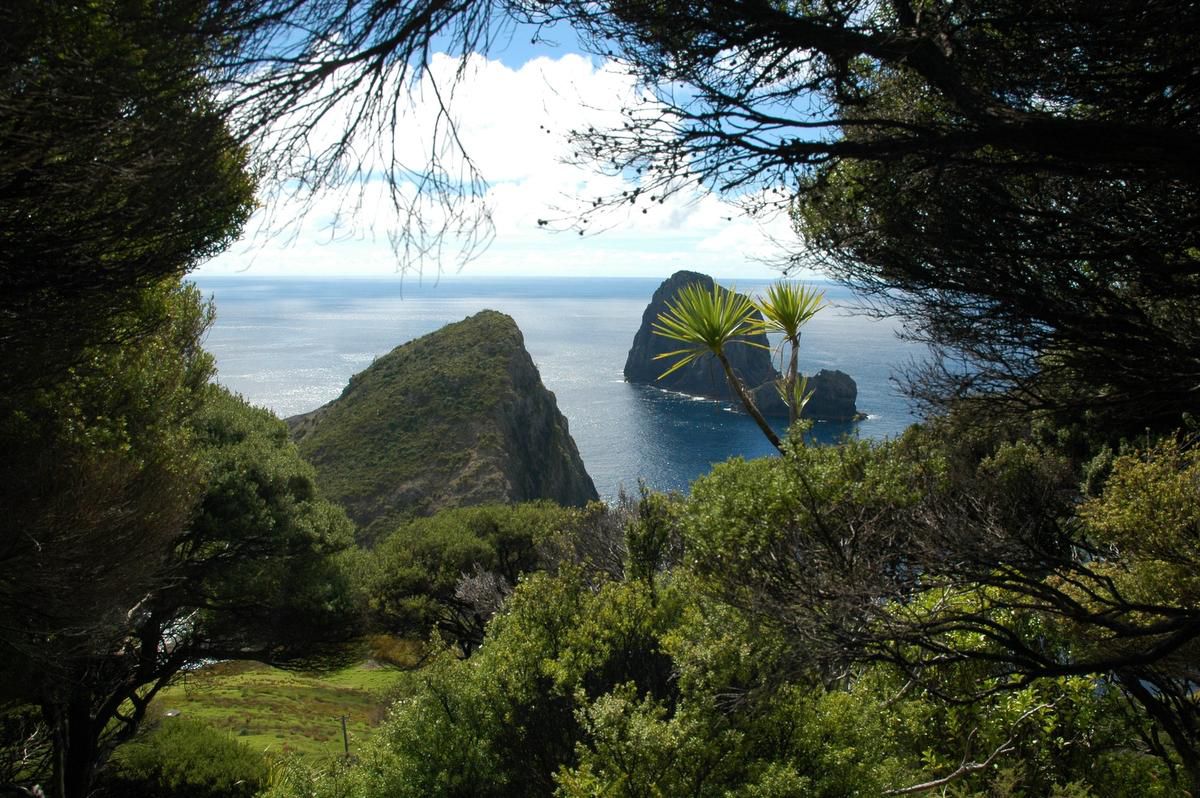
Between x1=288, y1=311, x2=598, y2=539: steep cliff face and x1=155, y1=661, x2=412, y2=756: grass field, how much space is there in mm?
16368

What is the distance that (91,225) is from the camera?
16.3 ft

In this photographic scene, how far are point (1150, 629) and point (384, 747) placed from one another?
26.0 ft

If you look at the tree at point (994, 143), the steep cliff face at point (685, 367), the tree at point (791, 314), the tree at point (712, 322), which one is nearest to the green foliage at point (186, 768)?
the tree at point (712, 322)

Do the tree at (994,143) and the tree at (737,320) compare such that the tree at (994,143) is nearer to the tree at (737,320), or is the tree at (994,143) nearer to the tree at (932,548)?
the tree at (932,548)

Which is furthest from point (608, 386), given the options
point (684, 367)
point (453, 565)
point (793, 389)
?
point (793, 389)

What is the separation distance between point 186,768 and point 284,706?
1108 cm

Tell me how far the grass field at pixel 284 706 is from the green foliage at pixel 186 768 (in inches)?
70.6

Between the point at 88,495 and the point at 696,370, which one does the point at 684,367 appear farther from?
the point at 88,495

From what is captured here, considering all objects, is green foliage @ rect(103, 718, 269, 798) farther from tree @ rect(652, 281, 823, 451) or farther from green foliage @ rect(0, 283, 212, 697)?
tree @ rect(652, 281, 823, 451)

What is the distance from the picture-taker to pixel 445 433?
5675cm

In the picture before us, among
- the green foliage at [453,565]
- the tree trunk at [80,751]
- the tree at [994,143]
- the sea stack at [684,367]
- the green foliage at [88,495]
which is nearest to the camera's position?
the tree at [994,143]

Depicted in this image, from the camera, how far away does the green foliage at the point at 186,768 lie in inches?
508

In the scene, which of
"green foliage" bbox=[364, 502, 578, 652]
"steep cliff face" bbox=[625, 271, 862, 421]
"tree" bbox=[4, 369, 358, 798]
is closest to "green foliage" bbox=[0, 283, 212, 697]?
"tree" bbox=[4, 369, 358, 798]

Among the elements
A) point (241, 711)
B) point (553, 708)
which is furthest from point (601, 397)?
point (553, 708)
